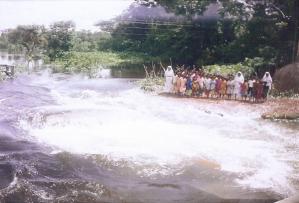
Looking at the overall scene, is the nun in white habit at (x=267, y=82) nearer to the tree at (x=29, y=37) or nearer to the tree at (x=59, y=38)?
the tree at (x=59, y=38)

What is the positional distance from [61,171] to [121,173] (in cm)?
64

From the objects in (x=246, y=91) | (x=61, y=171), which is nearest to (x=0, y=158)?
(x=61, y=171)

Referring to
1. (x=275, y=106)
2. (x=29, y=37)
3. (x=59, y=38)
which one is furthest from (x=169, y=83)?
(x=29, y=37)

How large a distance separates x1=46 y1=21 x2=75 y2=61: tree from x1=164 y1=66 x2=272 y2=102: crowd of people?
127 inches

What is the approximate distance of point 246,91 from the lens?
27.5 ft

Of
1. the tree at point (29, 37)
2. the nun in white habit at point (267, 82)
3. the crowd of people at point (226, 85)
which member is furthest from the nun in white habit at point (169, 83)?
the tree at point (29, 37)

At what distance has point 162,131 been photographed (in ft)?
19.8

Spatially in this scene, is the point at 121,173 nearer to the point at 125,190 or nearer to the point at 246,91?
the point at 125,190

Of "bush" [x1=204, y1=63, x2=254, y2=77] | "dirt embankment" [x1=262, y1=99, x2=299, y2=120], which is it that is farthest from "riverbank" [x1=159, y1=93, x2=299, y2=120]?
"bush" [x1=204, y1=63, x2=254, y2=77]

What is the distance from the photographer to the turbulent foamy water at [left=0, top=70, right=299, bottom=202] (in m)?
4.15

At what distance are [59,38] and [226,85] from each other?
4217 millimetres

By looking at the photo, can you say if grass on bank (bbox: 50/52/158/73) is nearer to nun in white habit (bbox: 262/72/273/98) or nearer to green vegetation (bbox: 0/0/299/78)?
green vegetation (bbox: 0/0/299/78)

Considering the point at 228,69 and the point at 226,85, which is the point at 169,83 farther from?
the point at 228,69

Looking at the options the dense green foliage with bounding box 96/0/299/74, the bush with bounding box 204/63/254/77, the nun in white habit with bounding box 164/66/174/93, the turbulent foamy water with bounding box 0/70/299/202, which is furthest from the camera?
the nun in white habit with bounding box 164/66/174/93
